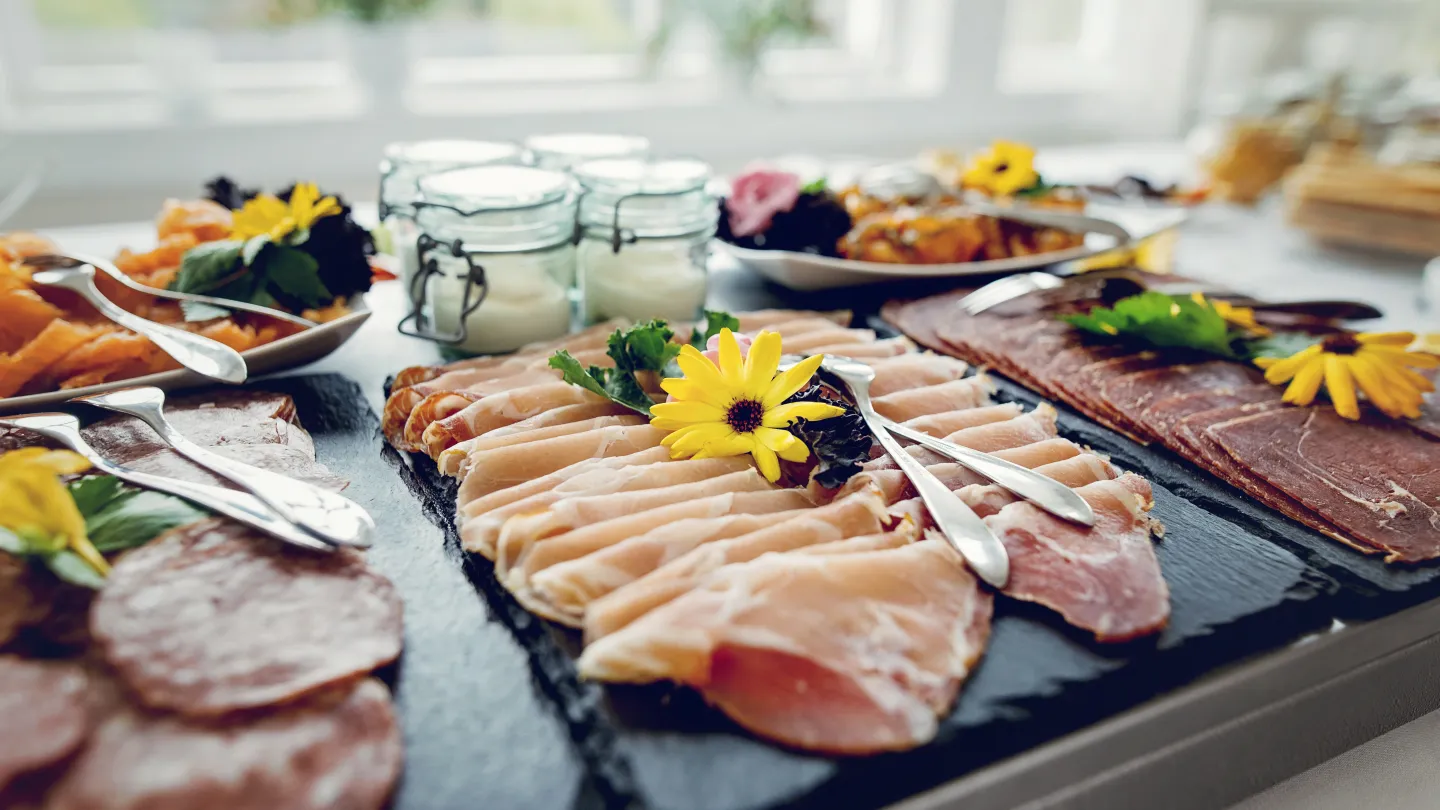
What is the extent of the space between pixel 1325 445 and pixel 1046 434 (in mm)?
329

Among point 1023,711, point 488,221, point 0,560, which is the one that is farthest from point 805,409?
point 0,560

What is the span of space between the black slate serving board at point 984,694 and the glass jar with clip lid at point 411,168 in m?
0.63

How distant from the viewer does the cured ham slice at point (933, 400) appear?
3.77 ft

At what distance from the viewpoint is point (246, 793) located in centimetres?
61

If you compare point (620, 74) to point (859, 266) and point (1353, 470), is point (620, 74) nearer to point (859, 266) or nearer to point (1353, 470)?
point (859, 266)

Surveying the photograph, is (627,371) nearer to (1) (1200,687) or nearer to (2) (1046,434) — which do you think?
(2) (1046,434)

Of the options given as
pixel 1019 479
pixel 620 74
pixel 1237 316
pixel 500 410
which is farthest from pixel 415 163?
pixel 620 74

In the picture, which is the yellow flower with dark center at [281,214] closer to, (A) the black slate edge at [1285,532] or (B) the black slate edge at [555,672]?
(B) the black slate edge at [555,672]

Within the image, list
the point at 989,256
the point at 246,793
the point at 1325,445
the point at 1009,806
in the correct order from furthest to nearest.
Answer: the point at 989,256, the point at 1325,445, the point at 1009,806, the point at 246,793

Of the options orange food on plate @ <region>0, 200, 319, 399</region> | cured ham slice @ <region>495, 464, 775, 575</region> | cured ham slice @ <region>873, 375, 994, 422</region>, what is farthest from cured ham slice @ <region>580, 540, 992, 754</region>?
orange food on plate @ <region>0, 200, 319, 399</region>

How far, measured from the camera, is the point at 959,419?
3.68ft

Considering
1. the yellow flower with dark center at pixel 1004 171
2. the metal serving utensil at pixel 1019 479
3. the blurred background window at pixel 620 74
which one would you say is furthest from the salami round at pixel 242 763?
the blurred background window at pixel 620 74

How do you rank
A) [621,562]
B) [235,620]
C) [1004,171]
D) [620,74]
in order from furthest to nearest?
1. [620,74]
2. [1004,171]
3. [621,562]
4. [235,620]

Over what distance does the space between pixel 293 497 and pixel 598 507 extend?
27 centimetres
